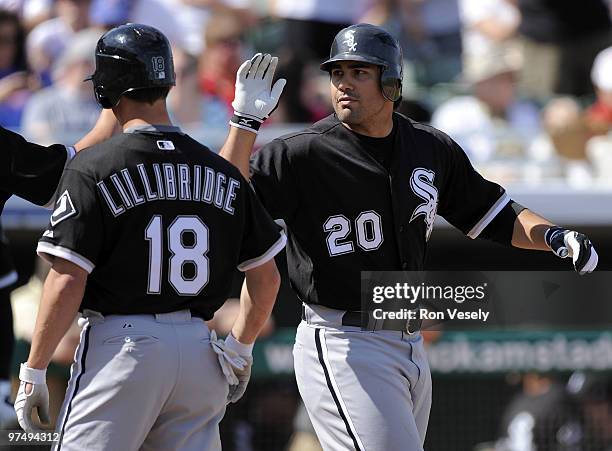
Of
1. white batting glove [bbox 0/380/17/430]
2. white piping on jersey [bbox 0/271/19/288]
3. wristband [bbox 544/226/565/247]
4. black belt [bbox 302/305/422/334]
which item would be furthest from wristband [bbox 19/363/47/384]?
wristband [bbox 544/226/565/247]

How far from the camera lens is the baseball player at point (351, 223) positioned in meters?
4.08

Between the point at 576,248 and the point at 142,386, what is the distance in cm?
164

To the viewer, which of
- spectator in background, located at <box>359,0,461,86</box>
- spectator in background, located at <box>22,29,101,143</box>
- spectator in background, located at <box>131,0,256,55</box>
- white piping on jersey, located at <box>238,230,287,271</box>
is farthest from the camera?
spectator in background, located at <box>359,0,461,86</box>

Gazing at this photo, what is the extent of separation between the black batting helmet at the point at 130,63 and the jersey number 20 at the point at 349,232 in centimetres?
82

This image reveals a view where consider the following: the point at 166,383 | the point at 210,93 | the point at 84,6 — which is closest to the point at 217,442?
the point at 166,383

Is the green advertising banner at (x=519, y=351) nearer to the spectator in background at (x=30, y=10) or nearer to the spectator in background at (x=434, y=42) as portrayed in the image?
the spectator in background at (x=434, y=42)

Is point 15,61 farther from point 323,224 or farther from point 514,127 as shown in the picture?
point 323,224

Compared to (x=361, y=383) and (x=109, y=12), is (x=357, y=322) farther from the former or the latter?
(x=109, y=12)

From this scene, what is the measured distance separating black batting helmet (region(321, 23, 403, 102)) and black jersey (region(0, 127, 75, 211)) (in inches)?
40.7

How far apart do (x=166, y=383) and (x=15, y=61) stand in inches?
224

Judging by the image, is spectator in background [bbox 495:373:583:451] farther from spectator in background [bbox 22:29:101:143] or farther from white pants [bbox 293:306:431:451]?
white pants [bbox 293:306:431:451]

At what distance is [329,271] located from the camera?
13.6 ft

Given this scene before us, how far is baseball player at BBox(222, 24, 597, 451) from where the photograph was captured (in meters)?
4.08

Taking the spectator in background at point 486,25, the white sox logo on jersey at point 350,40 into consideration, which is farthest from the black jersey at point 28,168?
the spectator in background at point 486,25
